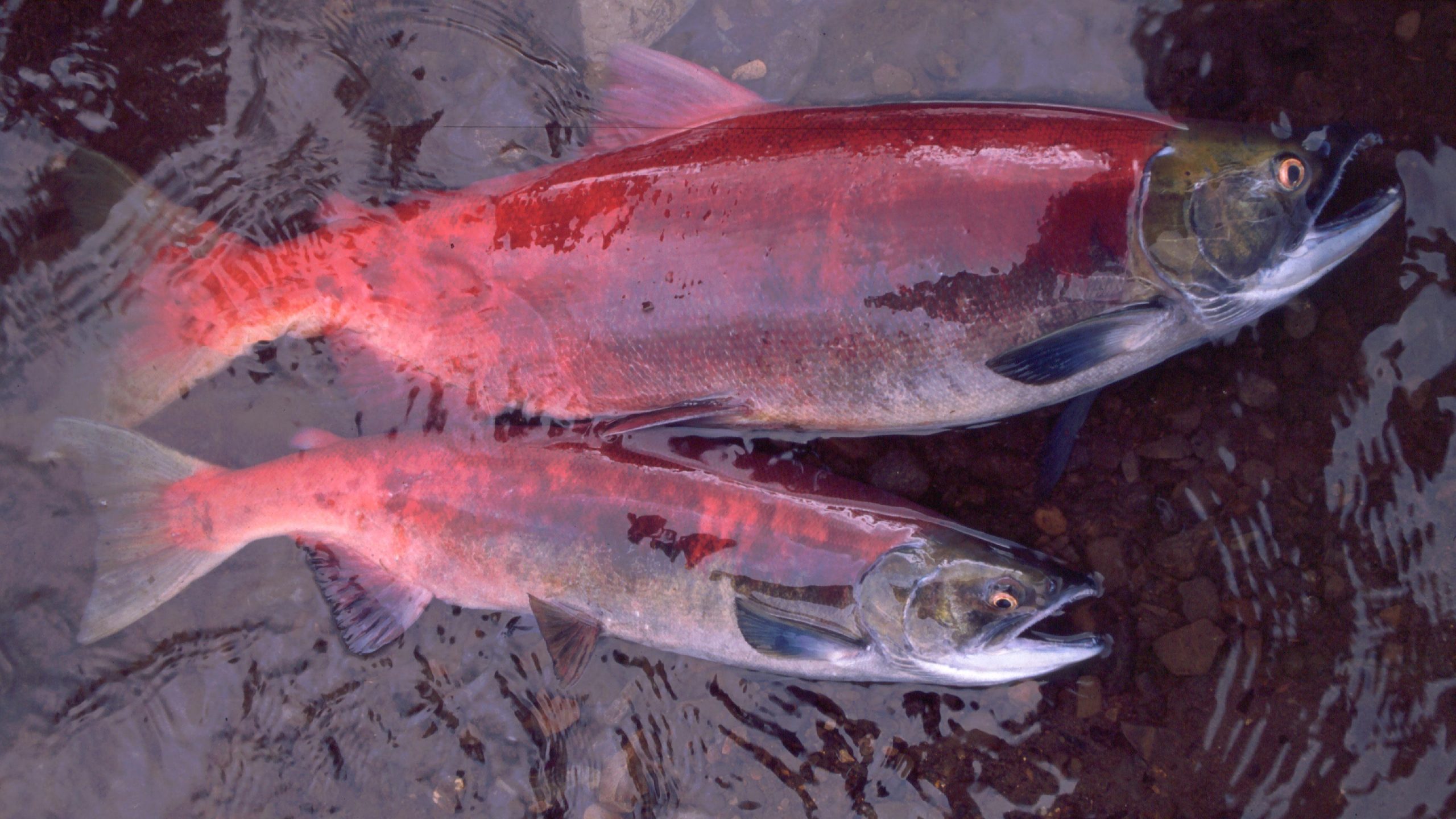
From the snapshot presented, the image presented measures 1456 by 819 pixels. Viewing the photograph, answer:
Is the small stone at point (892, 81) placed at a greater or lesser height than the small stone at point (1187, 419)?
greater

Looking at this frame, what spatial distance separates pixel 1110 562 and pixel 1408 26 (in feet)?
7.84

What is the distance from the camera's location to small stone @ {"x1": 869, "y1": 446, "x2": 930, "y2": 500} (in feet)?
11.4

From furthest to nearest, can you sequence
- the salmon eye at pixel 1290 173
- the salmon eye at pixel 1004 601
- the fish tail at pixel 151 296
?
the fish tail at pixel 151 296 → the salmon eye at pixel 1004 601 → the salmon eye at pixel 1290 173

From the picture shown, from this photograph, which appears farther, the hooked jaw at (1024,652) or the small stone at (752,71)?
the small stone at (752,71)

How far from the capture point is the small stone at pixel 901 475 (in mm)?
3488

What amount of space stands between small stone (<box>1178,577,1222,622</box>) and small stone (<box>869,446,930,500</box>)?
1.12 m

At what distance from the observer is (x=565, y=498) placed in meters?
3.19

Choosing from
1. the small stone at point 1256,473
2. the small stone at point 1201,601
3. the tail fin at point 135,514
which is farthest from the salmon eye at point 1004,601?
the tail fin at point 135,514

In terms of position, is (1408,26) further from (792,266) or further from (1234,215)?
(792,266)

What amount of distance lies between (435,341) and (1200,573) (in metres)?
3.23

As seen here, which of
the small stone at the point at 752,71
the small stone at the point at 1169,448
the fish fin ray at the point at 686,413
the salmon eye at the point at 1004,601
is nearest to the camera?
the salmon eye at the point at 1004,601

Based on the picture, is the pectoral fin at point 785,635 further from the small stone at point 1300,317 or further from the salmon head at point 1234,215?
the small stone at point 1300,317

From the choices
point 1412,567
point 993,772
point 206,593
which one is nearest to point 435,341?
point 206,593

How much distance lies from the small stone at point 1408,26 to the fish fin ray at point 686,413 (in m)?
2.94
